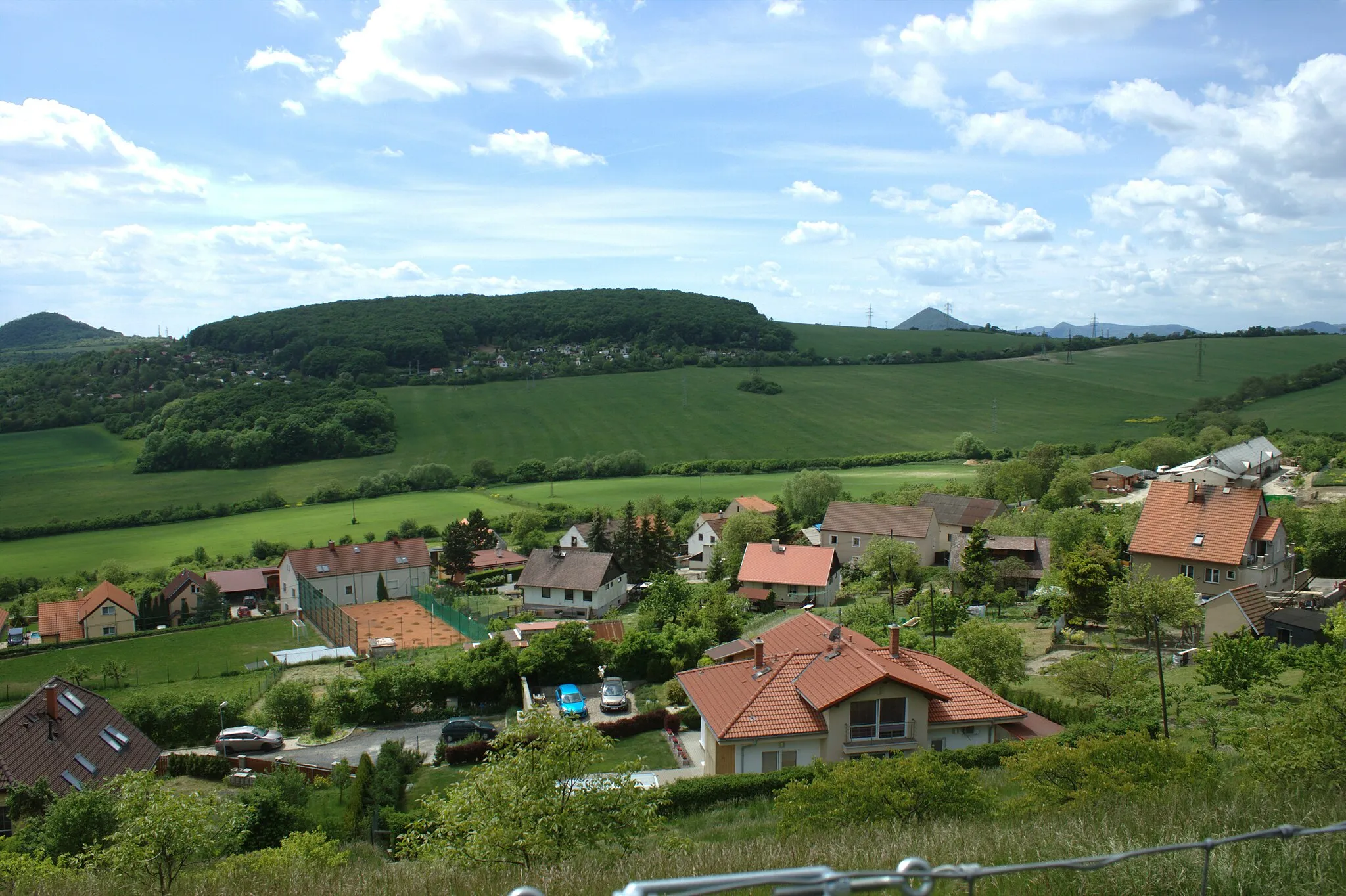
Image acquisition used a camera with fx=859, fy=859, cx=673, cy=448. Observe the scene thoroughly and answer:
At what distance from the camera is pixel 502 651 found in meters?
32.5

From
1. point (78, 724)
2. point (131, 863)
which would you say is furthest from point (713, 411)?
point (131, 863)

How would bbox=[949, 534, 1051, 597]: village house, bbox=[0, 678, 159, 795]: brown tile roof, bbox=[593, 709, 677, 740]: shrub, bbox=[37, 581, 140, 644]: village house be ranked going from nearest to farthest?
bbox=[0, 678, 159, 795]: brown tile roof, bbox=[593, 709, 677, 740]: shrub, bbox=[949, 534, 1051, 597]: village house, bbox=[37, 581, 140, 644]: village house

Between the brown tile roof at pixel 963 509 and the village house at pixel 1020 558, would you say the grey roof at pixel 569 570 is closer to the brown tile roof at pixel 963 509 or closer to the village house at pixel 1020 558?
the village house at pixel 1020 558

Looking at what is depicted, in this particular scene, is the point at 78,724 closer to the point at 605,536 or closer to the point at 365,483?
the point at 605,536

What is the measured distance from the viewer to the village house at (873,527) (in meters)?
57.4

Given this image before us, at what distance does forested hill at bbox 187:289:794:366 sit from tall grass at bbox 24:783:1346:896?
453ft

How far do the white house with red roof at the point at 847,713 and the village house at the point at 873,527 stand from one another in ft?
105

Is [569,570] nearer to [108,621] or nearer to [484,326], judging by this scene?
[108,621]

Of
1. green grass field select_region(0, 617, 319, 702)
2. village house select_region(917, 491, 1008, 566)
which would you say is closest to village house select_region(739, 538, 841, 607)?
village house select_region(917, 491, 1008, 566)

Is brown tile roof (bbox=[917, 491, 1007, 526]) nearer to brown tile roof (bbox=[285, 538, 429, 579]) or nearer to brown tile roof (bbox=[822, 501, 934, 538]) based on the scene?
brown tile roof (bbox=[822, 501, 934, 538])

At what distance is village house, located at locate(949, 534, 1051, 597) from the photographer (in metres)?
47.0

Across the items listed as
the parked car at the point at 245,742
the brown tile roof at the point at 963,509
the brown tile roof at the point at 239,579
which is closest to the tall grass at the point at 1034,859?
the parked car at the point at 245,742

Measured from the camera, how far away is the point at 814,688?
22.9 metres

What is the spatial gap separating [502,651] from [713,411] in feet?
274
